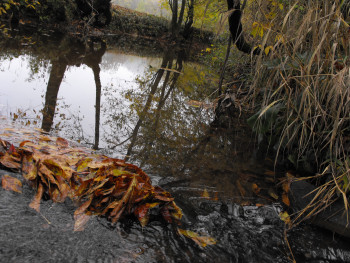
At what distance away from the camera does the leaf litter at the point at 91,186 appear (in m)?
1.24

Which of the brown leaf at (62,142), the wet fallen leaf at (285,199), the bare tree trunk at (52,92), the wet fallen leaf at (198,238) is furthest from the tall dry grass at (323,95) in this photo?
the bare tree trunk at (52,92)

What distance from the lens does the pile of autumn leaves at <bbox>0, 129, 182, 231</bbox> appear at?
4.08 ft

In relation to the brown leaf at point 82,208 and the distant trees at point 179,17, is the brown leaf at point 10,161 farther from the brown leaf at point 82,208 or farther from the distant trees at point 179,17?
the distant trees at point 179,17

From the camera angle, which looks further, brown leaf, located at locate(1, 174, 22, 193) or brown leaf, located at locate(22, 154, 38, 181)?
brown leaf, located at locate(22, 154, 38, 181)

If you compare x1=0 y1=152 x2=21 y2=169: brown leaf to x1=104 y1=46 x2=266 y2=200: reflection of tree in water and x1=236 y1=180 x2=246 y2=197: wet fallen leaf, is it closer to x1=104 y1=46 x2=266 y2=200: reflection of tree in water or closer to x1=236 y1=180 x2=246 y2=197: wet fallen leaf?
x1=104 y1=46 x2=266 y2=200: reflection of tree in water

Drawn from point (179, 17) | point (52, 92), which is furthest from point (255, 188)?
point (179, 17)

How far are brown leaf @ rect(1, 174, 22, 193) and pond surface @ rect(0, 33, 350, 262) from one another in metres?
0.03

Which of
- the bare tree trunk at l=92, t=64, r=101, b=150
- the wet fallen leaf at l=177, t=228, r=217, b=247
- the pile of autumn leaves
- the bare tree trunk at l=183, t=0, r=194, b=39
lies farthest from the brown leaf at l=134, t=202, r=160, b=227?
the bare tree trunk at l=183, t=0, r=194, b=39

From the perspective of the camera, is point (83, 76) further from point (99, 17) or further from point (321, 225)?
point (99, 17)

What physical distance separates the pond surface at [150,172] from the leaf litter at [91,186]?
46 mm

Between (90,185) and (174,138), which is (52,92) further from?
(90,185)

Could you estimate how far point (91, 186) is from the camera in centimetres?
134

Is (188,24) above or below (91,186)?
above

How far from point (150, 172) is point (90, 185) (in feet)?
1.77
